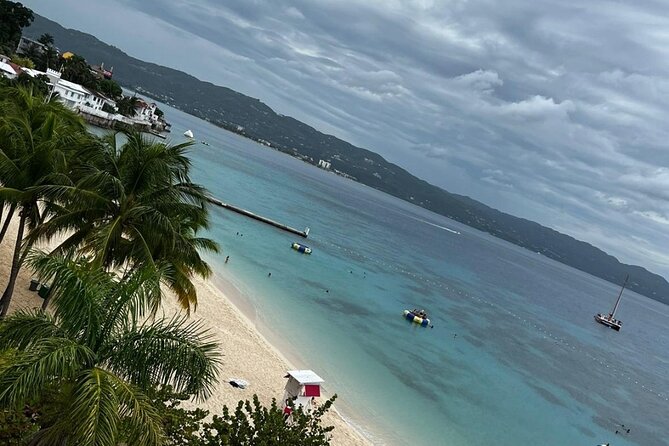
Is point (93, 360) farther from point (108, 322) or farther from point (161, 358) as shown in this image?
point (161, 358)

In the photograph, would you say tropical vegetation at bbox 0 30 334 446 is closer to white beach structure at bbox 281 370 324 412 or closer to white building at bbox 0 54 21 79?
white beach structure at bbox 281 370 324 412

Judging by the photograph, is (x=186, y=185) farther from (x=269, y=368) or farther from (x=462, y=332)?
(x=462, y=332)

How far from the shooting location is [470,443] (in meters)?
24.7

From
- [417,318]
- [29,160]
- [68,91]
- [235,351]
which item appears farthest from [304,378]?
[68,91]

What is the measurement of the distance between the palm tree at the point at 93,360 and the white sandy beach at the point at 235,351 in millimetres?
8638

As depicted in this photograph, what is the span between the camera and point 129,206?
12.2 m

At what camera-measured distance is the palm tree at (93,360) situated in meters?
6.27

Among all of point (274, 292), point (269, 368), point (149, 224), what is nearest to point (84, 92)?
point (274, 292)

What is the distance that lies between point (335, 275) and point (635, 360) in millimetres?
44075

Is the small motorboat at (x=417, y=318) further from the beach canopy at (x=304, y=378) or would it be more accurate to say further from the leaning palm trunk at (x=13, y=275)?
the leaning palm trunk at (x=13, y=275)

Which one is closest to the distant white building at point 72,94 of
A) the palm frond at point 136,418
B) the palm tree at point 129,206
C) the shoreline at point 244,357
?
the shoreline at point 244,357

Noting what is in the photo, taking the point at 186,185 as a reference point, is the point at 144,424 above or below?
below

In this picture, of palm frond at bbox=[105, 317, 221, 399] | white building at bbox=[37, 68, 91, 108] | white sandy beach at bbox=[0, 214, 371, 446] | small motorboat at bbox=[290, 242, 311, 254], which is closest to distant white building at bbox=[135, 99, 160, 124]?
white building at bbox=[37, 68, 91, 108]

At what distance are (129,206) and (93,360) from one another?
580cm
